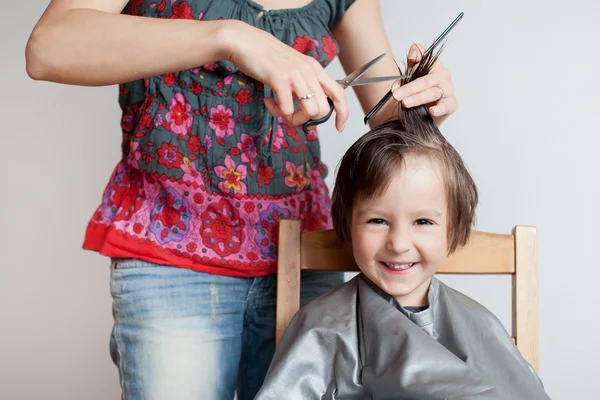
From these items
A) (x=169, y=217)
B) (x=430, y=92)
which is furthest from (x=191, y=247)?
(x=430, y=92)

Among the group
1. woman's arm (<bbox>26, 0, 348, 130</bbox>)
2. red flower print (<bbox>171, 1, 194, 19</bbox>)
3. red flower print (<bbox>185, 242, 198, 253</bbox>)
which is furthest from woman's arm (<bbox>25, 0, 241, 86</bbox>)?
red flower print (<bbox>185, 242, 198, 253</bbox>)

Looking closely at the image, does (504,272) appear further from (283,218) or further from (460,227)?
(283,218)

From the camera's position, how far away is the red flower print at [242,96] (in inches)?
40.6

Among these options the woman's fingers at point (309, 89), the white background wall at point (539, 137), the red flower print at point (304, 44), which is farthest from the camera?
the white background wall at point (539, 137)

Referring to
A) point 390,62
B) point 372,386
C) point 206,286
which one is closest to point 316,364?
point 372,386

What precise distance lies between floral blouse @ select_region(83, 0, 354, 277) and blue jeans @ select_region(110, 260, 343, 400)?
0.08 feet

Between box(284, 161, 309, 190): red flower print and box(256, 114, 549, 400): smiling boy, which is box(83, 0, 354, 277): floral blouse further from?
box(256, 114, 549, 400): smiling boy

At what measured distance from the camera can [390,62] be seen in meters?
1.15

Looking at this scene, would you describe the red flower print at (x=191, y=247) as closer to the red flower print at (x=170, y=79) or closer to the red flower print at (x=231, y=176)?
the red flower print at (x=231, y=176)

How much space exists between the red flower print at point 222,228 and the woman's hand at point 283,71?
11.0 inches

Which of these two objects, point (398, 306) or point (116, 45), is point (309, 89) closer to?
point (116, 45)

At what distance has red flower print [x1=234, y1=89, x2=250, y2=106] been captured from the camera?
103 cm

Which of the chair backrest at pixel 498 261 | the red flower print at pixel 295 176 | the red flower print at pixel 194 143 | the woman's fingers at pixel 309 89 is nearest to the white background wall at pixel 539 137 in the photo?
the chair backrest at pixel 498 261

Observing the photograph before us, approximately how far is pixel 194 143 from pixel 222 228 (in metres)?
0.13
